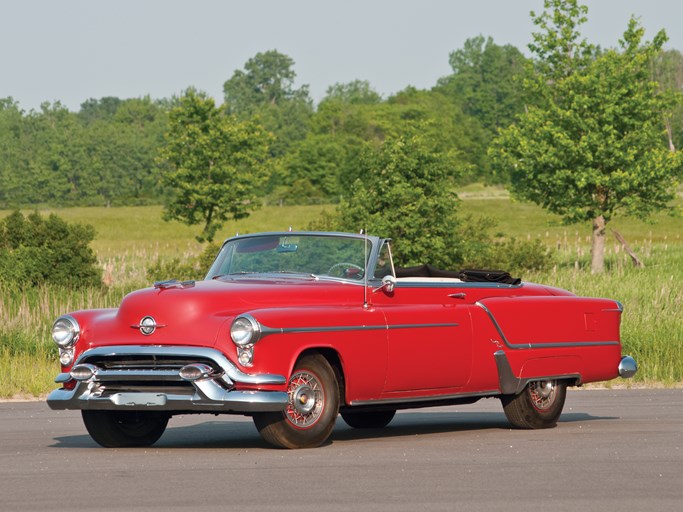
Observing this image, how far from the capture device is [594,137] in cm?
4703

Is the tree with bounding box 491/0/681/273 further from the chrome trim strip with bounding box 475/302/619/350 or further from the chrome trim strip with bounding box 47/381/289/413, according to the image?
the chrome trim strip with bounding box 47/381/289/413

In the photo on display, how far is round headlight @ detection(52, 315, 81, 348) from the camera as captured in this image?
1154 cm

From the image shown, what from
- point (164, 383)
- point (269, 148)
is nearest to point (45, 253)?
point (164, 383)

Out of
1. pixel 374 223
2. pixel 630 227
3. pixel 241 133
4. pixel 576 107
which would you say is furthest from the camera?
pixel 630 227

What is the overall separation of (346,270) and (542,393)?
2.63 m

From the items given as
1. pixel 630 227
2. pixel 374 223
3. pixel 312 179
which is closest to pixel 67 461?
pixel 374 223

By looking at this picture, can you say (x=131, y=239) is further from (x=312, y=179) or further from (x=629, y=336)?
(x=629, y=336)

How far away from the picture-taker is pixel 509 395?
13.3 meters

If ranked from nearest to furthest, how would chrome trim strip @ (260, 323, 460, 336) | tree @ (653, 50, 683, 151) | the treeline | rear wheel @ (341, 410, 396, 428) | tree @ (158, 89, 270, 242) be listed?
chrome trim strip @ (260, 323, 460, 336)
rear wheel @ (341, 410, 396, 428)
tree @ (158, 89, 270, 242)
the treeline
tree @ (653, 50, 683, 151)

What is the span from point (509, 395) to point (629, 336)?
1110 cm

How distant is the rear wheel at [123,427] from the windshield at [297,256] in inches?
54.2

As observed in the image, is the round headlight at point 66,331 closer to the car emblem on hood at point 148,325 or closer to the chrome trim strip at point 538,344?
the car emblem on hood at point 148,325

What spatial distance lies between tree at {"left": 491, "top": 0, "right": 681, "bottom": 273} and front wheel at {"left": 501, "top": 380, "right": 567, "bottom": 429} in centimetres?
3339

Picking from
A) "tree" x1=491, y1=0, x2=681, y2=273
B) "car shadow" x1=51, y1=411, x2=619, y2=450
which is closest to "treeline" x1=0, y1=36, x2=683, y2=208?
"tree" x1=491, y1=0, x2=681, y2=273
